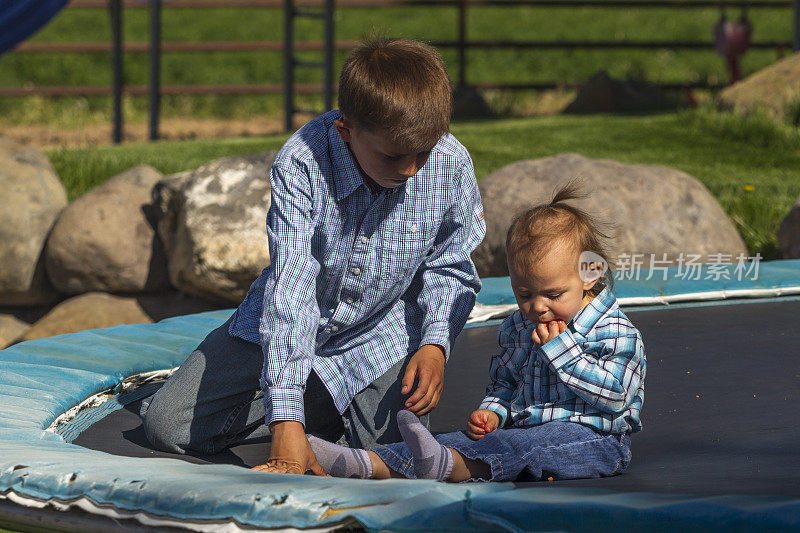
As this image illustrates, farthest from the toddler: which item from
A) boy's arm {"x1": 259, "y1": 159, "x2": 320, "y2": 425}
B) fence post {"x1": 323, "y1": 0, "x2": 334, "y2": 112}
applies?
fence post {"x1": 323, "y1": 0, "x2": 334, "y2": 112}

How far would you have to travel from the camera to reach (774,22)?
1187cm

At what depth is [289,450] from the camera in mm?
1460

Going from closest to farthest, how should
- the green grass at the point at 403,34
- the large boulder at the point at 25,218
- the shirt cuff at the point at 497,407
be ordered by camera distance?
the shirt cuff at the point at 497,407 → the large boulder at the point at 25,218 → the green grass at the point at 403,34

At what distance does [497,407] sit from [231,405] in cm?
45

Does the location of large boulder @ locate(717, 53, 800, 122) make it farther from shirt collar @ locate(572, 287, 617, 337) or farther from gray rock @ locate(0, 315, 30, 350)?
shirt collar @ locate(572, 287, 617, 337)

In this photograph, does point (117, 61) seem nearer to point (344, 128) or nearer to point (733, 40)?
point (733, 40)

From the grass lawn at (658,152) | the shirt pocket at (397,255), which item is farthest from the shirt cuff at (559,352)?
the grass lawn at (658,152)

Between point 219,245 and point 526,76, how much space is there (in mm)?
7630

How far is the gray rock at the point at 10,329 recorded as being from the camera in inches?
158

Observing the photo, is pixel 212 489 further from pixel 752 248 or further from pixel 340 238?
pixel 752 248

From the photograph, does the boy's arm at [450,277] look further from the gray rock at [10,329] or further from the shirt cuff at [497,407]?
the gray rock at [10,329]

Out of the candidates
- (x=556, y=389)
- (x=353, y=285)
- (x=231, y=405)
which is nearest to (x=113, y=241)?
(x=231, y=405)

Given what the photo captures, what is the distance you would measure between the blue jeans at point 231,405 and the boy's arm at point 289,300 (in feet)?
0.68

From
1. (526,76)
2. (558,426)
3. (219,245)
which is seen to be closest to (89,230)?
(219,245)
